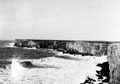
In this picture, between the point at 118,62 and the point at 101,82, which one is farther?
the point at 101,82

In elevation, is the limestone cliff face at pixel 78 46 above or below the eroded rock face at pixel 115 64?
below

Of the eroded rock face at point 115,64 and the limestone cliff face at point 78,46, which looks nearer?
the eroded rock face at point 115,64

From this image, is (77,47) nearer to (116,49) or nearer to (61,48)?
(61,48)

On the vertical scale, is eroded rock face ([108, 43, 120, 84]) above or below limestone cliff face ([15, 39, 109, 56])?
above

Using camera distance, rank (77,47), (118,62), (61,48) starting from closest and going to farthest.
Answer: (118,62), (77,47), (61,48)

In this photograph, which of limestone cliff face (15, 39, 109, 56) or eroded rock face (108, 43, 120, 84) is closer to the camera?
eroded rock face (108, 43, 120, 84)

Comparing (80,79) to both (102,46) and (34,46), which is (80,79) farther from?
(34,46)

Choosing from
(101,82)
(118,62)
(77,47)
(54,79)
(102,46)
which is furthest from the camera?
(77,47)

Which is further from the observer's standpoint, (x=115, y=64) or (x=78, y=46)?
(x=78, y=46)

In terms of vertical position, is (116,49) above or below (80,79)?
above

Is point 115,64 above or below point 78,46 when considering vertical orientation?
above

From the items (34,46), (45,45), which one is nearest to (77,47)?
(45,45)
